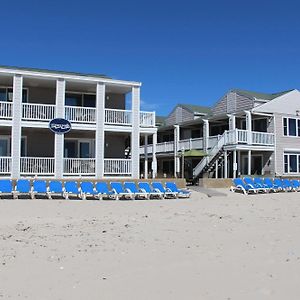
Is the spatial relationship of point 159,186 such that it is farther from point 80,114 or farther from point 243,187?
point 80,114

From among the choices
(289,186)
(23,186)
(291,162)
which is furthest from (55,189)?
(291,162)

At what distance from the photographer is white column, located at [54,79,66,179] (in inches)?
935

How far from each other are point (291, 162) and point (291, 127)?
268 cm

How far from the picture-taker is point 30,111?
2394cm

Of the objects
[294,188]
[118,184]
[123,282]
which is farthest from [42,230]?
[294,188]

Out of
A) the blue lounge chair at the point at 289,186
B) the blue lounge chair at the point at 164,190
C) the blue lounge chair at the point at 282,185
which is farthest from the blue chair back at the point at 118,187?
the blue lounge chair at the point at 289,186

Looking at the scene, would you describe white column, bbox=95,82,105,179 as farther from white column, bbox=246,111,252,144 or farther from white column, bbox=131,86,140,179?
white column, bbox=246,111,252,144

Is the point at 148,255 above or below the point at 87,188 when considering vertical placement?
below

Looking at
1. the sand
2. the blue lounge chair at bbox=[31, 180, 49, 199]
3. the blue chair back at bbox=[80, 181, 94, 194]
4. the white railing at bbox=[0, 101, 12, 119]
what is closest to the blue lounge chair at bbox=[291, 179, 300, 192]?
the sand

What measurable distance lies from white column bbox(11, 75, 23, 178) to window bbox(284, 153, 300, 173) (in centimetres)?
1948

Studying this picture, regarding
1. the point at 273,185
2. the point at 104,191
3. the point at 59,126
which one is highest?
the point at 59,126

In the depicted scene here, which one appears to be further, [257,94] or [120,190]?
[257,94]

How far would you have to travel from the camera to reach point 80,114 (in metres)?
25.0

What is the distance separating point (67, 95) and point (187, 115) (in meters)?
15.3
